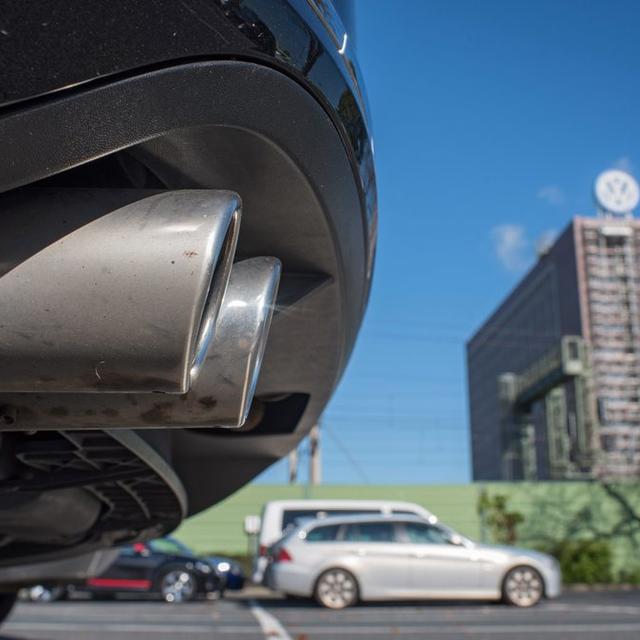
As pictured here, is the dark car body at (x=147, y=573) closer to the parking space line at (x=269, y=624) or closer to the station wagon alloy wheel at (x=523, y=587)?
the parking space line at (x=269, y=624)

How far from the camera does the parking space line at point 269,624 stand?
7329mm

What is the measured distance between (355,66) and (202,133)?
0.45m

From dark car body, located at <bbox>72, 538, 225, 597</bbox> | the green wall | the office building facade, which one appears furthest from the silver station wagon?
the office building facade

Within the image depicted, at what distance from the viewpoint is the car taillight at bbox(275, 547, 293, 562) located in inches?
450

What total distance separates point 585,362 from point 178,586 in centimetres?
2869

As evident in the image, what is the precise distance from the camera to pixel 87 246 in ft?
4.16

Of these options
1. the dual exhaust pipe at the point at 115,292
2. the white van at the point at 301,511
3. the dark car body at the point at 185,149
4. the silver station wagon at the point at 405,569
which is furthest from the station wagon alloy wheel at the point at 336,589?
the dual exhaust pipe at the point at 115,292

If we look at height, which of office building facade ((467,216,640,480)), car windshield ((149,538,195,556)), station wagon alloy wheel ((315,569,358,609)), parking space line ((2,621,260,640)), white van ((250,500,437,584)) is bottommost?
parking space line ((2,621,260,640))

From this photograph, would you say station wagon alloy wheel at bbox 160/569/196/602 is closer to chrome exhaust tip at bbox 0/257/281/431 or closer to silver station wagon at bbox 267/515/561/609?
silver station wagon at bbox 267/515/561/609

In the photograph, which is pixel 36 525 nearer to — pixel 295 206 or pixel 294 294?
pixel 294 294

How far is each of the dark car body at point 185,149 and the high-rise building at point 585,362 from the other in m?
36.3

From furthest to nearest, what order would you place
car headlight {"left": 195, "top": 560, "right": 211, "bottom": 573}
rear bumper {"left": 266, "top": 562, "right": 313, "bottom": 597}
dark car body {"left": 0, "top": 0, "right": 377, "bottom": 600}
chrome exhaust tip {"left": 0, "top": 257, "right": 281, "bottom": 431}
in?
car headlight {"left": 195, "top": 560, "right": 211, "bottom": 573}, rear bumper {"left": 266, "top": 562, "right": 313, "bottom": 597}, chrome exhaust tip {"left": 0, "top": 257, "right": 281, "bottom": 431}, dark car body {"left": 0, "top": 0, "right": 377, "bottom": 600}

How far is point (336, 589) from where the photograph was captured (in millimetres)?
10961

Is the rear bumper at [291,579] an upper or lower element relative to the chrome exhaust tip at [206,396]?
lower
